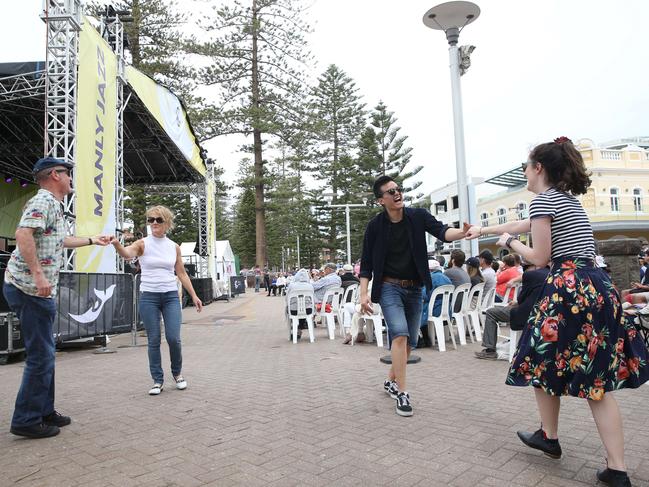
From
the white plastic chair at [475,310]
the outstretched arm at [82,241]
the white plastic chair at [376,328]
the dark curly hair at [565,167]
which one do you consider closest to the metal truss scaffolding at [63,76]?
the outstretched arm at [82,241]

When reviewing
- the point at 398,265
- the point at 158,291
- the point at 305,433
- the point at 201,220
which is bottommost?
the point at 305,433

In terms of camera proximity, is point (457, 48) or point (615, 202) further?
point (615, 202)

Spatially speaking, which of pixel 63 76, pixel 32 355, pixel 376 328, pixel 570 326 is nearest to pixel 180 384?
pixel 32 355

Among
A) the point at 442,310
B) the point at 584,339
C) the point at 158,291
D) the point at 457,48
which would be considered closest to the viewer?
the point at 584,339

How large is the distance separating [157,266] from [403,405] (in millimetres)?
2658

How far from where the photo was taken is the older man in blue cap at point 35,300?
10.5ft

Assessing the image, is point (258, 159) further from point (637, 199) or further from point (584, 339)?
point (584, 339)

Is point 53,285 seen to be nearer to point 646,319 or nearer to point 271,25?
point 646,319

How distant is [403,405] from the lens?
363cm

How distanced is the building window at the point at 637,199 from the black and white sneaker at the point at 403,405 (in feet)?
115

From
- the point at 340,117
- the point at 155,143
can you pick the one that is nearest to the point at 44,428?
the point at 155,143

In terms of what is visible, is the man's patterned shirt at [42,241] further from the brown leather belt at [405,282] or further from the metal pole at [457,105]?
the metal pole at [457,105]

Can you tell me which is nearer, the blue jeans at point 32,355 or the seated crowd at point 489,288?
the blue jeans at point 32,355

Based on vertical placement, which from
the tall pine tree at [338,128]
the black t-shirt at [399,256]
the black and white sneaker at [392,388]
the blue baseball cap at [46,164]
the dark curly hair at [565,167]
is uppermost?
the tall pine tree at [338,128]
